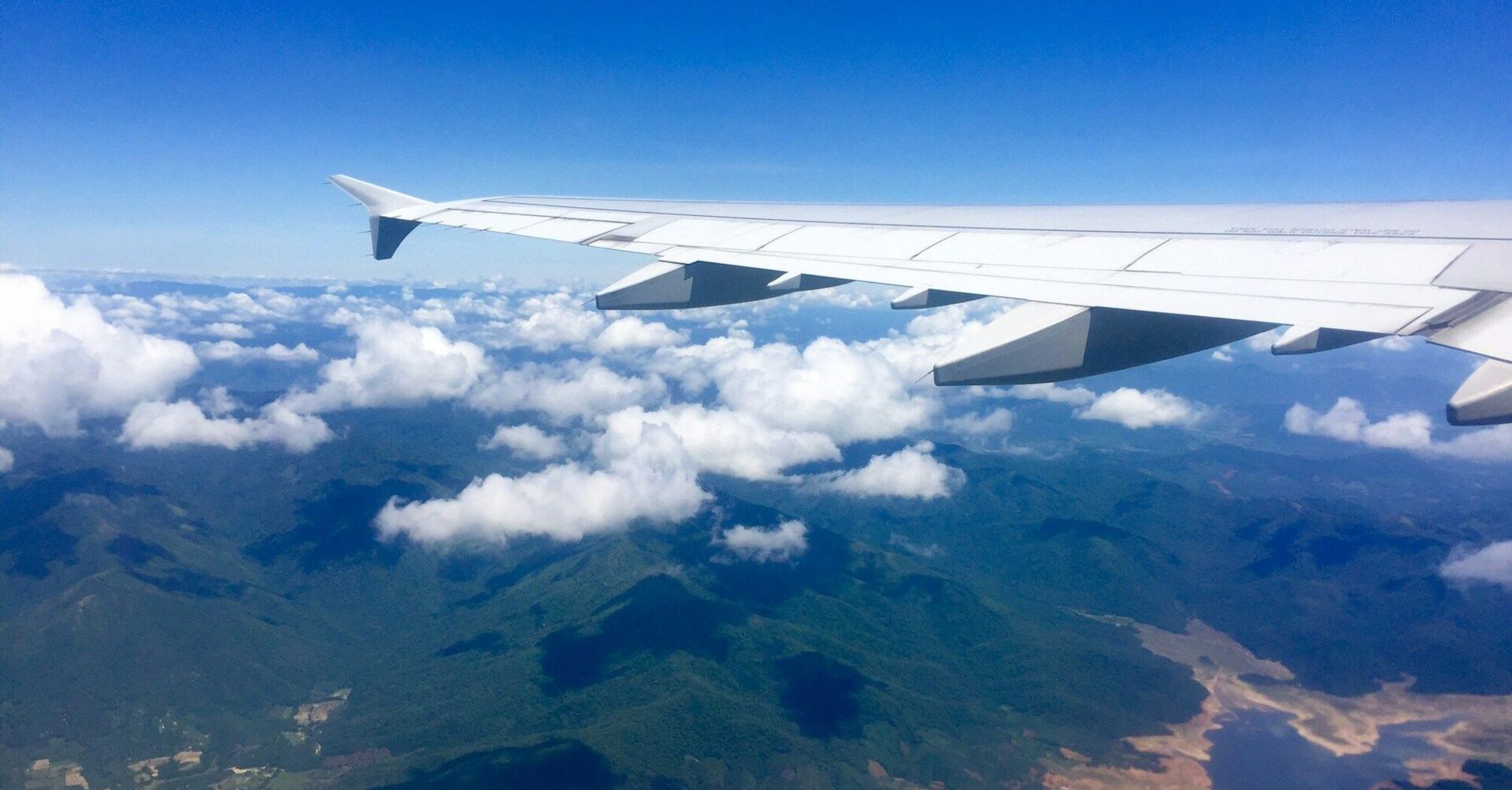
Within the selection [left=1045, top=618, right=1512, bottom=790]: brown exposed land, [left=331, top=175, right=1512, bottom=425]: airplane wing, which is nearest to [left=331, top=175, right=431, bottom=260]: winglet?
[left=331, top=175, right=1512, bottom=425]: airplane wing

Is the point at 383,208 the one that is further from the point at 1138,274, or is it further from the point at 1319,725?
the point at 1319,725

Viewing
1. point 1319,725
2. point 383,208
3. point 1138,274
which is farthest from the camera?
point 1319,725

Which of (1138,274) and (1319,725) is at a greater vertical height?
(1138,274)

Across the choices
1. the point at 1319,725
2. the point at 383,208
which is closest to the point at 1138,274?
the point at 383,208

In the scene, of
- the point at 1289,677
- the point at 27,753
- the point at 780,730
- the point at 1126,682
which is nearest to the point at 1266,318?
the point at 780,730

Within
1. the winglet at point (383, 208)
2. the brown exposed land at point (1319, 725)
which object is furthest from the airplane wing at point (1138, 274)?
the brown exposed land at point (1319, 725)

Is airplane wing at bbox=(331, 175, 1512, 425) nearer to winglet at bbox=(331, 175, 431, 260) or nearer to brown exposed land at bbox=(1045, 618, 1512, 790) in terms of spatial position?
winglet at bbox=(331, 175, 431, 260)
